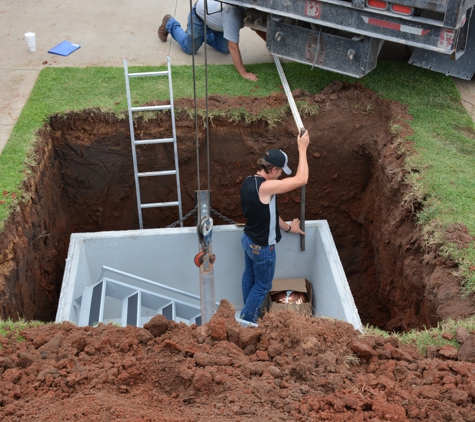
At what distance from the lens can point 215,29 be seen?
8312 millimetres

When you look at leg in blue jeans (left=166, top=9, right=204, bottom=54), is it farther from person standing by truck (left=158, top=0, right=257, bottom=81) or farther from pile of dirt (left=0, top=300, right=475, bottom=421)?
pile of dirt (left=0, top=300, right=475, bottom=421)

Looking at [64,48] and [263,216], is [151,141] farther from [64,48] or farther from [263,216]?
[64,48]

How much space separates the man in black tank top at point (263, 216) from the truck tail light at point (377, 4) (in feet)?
5.51

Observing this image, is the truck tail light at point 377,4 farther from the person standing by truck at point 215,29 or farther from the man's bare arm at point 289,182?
the person standing by truck at point 215,29

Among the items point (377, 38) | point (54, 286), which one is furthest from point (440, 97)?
point (54, 286)

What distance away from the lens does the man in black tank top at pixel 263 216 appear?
558 cm

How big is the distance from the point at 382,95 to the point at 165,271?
3688 mm

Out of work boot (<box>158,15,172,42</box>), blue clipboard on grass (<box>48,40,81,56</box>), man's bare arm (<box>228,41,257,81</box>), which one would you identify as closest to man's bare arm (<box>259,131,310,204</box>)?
man's bare arm (<box>228,41,257,81</box>)

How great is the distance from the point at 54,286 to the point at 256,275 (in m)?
2.52

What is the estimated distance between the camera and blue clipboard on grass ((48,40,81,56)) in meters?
8.66

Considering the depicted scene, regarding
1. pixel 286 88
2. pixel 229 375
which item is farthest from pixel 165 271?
pixel 229 375

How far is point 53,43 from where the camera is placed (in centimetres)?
895

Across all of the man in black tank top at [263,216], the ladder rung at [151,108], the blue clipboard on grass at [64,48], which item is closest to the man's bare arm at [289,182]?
the man in black tank top at [263,216]

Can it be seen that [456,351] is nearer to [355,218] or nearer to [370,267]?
[370,267]
